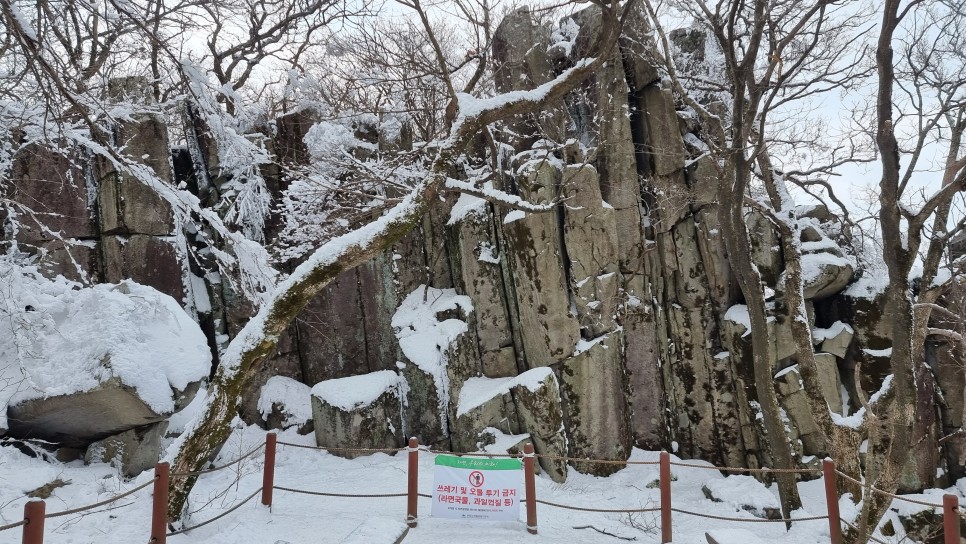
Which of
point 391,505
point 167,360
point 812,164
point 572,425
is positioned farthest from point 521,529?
point 812,164

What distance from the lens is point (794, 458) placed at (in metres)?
9.77

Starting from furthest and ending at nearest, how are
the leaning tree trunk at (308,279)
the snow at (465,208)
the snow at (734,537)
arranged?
the snow at (465,208), the leaning tree trunk at (308,279), the snow at (734,537)

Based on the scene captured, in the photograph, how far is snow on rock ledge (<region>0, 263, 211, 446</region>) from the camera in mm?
7203

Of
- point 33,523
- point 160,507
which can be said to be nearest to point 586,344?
point 160,507

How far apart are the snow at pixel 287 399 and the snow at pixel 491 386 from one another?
11.4 feet

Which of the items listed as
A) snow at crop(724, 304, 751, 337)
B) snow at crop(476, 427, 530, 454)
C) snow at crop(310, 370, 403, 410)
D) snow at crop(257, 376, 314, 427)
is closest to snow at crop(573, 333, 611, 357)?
snow at crop(476, 427, 530, 454)

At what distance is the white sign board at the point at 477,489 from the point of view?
19.0 ft

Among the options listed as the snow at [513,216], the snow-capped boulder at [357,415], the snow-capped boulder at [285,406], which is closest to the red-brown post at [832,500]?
the snow at [513,216]

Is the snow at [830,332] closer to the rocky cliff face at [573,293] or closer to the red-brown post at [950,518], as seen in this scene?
the rocky cliff face at [573,293]

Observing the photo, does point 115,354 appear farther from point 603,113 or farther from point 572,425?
point 603,113

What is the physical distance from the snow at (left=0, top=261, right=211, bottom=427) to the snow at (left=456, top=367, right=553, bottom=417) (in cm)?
462

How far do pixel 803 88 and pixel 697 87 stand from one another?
2879 mm

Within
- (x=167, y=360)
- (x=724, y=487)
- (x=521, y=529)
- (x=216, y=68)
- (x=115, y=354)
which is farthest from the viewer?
(x=216, y=68)

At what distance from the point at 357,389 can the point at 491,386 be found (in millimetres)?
2720
